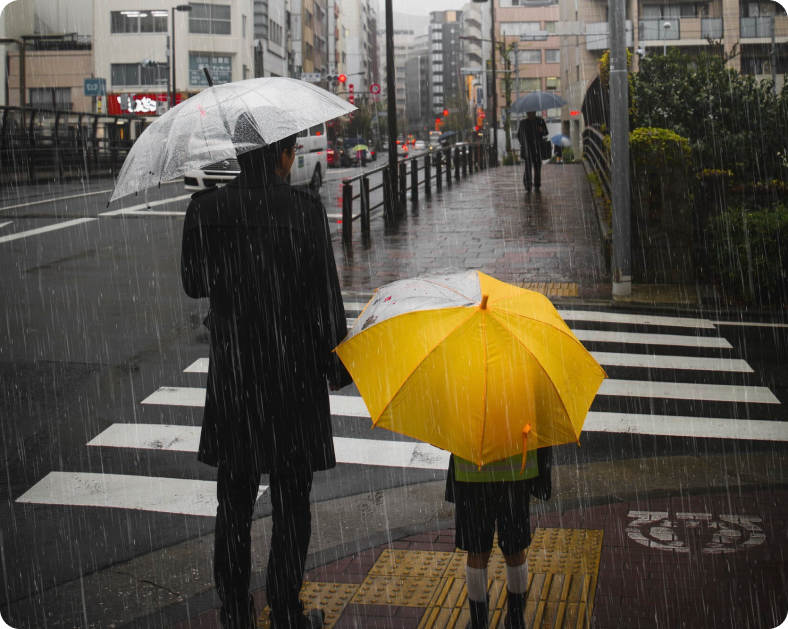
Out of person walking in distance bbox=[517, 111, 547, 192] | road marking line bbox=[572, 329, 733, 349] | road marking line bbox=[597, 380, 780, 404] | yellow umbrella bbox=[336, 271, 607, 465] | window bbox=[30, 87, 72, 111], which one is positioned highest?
window bbox=[30, 87, 72, 111]

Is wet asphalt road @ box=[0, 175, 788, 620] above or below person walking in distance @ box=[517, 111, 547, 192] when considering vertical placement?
below

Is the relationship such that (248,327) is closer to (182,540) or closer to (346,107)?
(346,107)

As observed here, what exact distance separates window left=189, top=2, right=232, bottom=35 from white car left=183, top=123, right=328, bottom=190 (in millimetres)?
40282

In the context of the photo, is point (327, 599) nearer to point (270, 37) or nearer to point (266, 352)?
point (266, 352)

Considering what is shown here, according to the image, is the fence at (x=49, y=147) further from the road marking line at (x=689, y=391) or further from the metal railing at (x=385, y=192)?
the road marking line at (x=689, y=391)

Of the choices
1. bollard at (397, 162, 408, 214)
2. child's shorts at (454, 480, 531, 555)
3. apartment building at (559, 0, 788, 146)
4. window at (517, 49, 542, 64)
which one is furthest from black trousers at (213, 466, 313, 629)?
window at (517, 49, 542, 64)

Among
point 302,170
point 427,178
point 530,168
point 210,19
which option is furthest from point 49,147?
point 210,19

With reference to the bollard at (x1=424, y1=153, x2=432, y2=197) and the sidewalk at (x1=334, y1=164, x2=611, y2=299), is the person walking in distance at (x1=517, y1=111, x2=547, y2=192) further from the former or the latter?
the bollard at (x1=424, y1=153, x2=432, y2=197)

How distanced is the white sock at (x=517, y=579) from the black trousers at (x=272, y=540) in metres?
0.77

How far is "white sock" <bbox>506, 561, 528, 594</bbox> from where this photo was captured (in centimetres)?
323

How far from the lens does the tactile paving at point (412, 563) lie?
4.05 m

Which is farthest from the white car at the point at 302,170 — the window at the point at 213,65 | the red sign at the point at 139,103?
the window at the point at 213,65

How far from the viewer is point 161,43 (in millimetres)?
60906

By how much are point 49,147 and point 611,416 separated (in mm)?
25725
